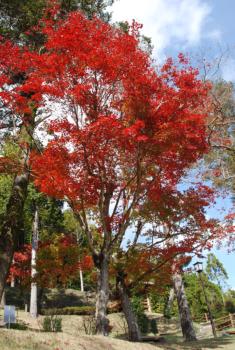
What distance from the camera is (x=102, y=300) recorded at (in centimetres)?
1095

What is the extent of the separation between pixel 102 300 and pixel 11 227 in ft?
11.2

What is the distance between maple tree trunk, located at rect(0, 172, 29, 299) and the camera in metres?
10.3

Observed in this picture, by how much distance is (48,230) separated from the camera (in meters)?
30.7

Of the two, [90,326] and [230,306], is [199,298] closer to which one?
[230,306]

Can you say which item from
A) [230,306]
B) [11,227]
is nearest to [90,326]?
[11,227]

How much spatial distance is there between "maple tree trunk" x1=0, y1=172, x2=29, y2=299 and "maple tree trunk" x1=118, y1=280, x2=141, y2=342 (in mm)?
4827

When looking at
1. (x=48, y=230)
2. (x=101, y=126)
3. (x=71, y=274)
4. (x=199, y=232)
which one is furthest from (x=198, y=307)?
(x=101, y=126)

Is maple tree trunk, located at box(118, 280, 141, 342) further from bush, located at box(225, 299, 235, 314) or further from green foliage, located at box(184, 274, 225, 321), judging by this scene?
bush, located at box(225, 299, 235, 314)

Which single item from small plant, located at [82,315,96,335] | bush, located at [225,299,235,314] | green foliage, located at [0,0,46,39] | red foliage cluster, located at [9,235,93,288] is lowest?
small plant, located at [82,315,96,335]

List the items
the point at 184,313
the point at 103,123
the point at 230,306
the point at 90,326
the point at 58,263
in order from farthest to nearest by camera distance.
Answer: the point at 230,306
the point at 58,263
the point at 184,313
the point at 90,326
the point at 103,123

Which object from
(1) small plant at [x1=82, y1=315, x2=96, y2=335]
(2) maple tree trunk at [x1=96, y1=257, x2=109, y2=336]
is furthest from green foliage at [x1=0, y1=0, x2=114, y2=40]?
(1) small plant at [x1=82, y1=315, x2=96, y2=335]

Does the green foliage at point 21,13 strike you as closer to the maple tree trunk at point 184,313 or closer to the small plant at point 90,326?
the small plant at point 90,326

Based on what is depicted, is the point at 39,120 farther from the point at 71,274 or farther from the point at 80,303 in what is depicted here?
the point at 80,303

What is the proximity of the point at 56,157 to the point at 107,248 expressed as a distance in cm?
318
